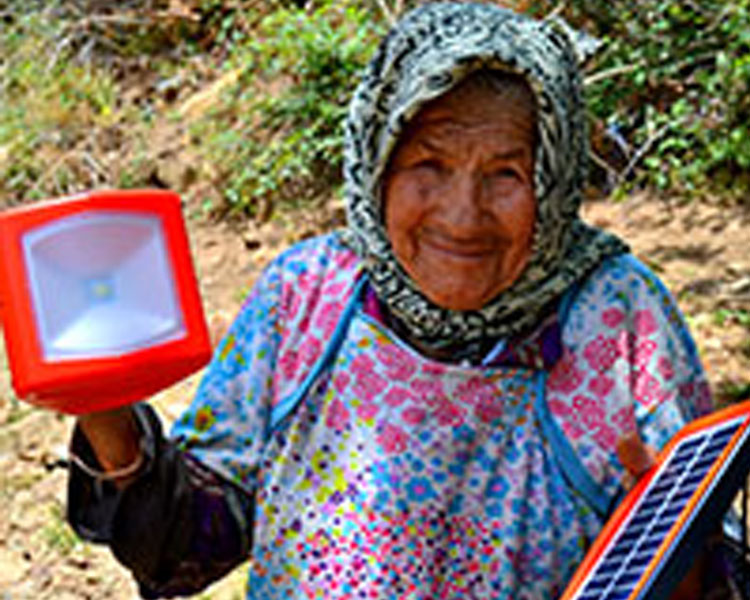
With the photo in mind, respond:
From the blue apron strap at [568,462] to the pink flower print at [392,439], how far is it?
216mm

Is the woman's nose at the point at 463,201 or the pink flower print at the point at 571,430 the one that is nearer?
the woman's nose at the point at 463,201

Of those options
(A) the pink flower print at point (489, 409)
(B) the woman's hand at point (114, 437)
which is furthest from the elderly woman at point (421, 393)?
(B) the woman's hand at point (114, 437)

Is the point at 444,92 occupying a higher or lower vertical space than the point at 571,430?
higher

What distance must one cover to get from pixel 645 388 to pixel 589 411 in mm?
94

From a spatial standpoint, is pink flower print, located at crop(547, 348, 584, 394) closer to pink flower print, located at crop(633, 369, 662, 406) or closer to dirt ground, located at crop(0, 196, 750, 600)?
pink flower print, located at crop(633, 369, 662, 406)

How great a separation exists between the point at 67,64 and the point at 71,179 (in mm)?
947

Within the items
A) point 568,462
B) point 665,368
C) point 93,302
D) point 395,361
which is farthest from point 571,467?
point 93,302

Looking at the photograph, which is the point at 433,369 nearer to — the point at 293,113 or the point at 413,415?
the point at 413,415

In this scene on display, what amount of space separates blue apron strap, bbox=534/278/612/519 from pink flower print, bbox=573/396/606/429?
0.04 m

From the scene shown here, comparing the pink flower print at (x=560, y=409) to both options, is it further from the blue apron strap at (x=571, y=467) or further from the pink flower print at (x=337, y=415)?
the pink flower print at (x=337, y=415)

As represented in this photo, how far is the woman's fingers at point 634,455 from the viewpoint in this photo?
1.54 metres

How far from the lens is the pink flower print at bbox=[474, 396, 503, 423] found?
70.2 inches

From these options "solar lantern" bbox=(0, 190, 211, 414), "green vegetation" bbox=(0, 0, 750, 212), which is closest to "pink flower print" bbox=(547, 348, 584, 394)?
"solar lantern" bbox=(0, 190, 211, 414)

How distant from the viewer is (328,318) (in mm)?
1831
